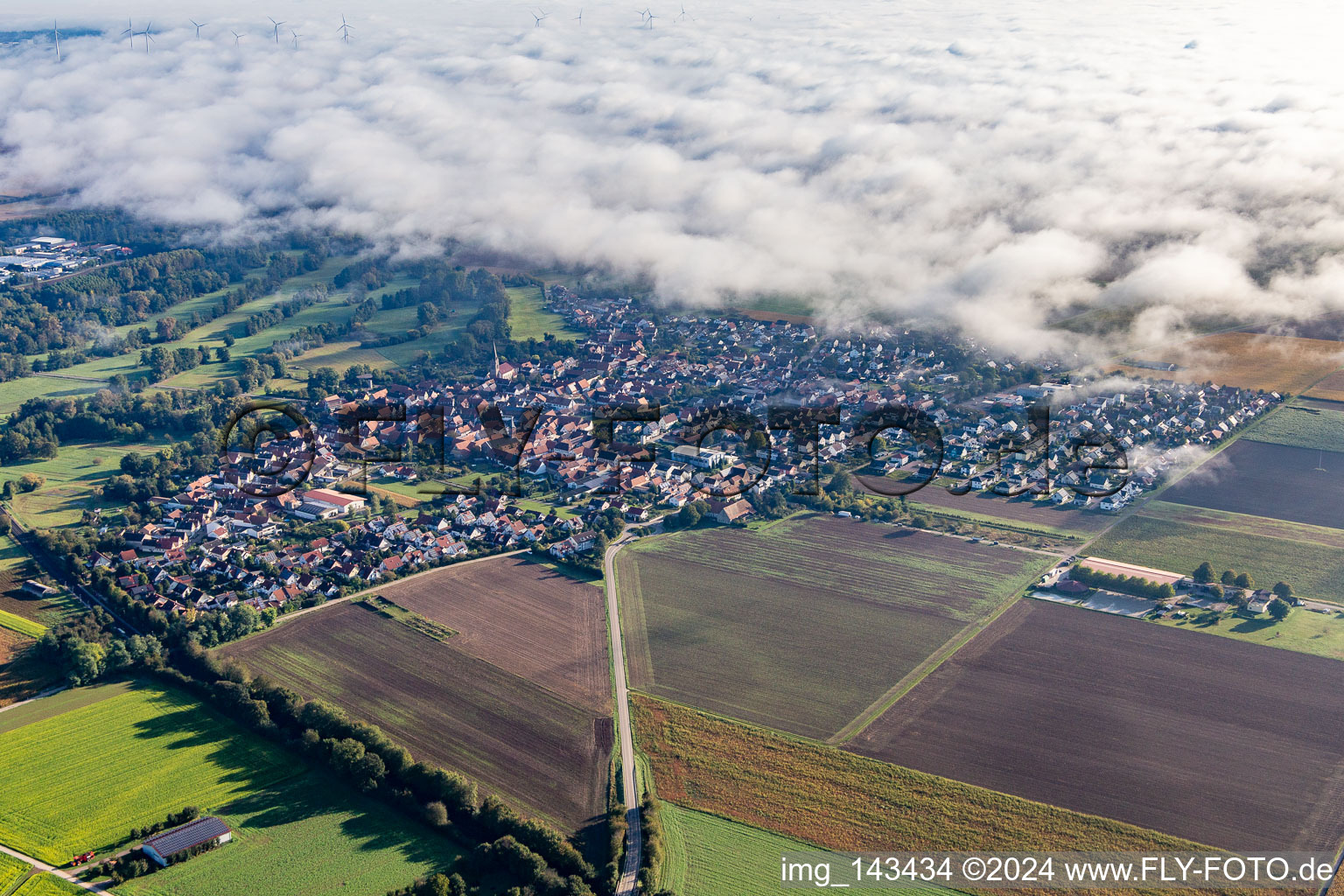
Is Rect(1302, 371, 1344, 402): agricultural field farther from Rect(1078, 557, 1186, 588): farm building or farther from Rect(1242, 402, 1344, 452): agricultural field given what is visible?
Rect(1078, 557, 1186, 588): farm building

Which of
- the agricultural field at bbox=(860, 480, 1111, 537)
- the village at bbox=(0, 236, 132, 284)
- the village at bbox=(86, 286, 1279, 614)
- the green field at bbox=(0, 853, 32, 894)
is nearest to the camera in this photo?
the green field at bbox=(0, 853, 32, 894)

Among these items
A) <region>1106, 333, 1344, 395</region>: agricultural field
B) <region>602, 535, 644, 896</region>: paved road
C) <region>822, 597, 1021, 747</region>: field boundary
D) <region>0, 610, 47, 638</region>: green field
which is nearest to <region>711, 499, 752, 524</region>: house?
<region>602, 535, 644, 896</region>: paved road

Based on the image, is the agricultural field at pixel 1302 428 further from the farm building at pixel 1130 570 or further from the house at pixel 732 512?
the house at pixel 732 512

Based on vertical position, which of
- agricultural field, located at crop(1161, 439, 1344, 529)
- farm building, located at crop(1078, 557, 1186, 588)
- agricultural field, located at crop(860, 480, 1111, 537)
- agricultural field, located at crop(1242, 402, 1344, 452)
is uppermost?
agricultural field, located at crop(1242, 402, 1344, 452)

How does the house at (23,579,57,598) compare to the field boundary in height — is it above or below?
above

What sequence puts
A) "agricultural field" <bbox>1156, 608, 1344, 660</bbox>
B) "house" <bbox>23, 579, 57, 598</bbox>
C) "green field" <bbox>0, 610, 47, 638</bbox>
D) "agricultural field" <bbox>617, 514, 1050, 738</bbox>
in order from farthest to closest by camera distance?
1. "house" <bbox>23, 579, 57, 598</bbox>
2. "green field" <bbox>0, 610, 47, 638</bbox>
3. "agricultural field" <bbox>1156, 608, 1344, 660</bbox>
4. "agricultural field" <bbox>617, 514, 1050, 738</bbox>

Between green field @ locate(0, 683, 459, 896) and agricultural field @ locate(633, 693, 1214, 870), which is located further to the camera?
agricultural field @ locate(633, 693, 1214, 870)

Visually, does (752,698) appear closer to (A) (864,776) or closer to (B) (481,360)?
(A) (864,776)
